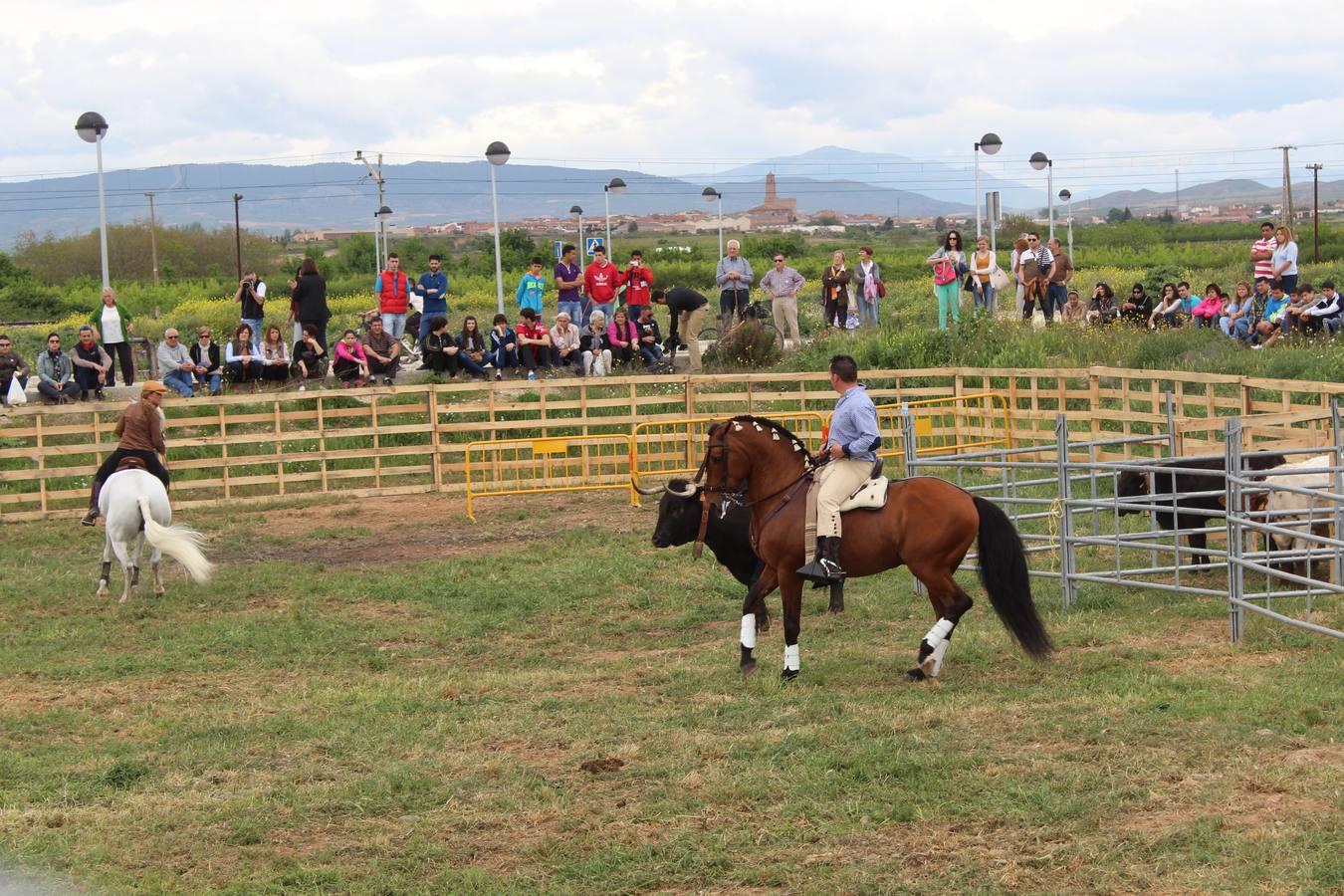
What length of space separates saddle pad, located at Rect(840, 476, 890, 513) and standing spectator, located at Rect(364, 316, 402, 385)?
49.1 ft

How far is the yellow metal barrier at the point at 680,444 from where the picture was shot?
21.1 meters

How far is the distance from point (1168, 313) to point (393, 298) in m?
13.4

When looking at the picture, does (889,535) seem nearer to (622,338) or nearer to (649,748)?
(649,748)

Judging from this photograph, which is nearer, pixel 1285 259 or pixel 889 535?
pixel 889 535

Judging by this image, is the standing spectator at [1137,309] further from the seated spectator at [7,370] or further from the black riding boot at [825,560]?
the seated spectator at [7,370]

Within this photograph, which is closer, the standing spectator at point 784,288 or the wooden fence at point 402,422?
the wooden fence at point 402,422

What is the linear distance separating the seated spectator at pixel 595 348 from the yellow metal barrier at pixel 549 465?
256 centimetres

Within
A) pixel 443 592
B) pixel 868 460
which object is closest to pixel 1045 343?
pixel 443 592

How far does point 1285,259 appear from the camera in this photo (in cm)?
2297

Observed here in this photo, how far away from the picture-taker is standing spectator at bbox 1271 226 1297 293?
22859 mm

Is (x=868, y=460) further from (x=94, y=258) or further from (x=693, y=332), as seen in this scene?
(x=94, y=258)

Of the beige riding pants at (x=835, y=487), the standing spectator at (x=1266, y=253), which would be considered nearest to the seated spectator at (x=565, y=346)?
the standing spectator at (x=1266, y=253)

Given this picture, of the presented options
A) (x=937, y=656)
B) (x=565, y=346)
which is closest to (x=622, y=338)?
(x=565, y=346)

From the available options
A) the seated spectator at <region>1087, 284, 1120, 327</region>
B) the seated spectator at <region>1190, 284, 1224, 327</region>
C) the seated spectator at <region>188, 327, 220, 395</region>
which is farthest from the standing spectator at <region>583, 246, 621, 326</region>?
the seated spectator at <region>1190, 284, 1224, 327</region>
